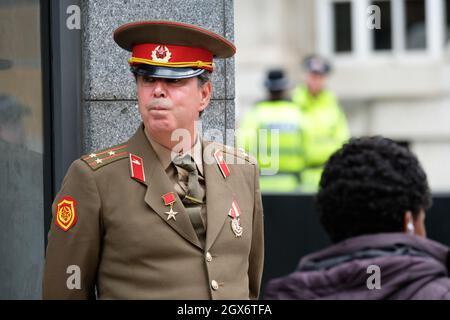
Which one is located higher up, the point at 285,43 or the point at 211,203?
the point at 285,43

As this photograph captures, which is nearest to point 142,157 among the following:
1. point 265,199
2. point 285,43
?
point 265,199

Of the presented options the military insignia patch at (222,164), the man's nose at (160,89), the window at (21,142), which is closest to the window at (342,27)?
the window at (21,142)

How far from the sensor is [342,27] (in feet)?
59.0

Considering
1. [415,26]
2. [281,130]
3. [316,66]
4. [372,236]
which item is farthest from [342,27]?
[372,236]

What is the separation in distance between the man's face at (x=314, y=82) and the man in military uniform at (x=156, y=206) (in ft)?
27.7

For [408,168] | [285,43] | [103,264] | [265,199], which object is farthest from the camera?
[285,43]

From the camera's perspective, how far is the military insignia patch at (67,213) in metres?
3.57

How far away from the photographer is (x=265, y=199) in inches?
334

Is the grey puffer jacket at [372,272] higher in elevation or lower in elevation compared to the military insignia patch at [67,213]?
lower

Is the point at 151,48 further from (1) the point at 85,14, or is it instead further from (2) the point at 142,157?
(1) the point at 85,14

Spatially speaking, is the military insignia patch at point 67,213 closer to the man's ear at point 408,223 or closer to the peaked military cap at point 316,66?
the man's ear at point 408,223

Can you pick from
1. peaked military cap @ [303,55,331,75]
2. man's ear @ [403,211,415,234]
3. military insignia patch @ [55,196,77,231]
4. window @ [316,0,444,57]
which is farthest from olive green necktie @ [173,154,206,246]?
window @ [316,0,444,57]

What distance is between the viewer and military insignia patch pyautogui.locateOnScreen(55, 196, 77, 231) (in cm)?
357

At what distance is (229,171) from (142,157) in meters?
0.31
